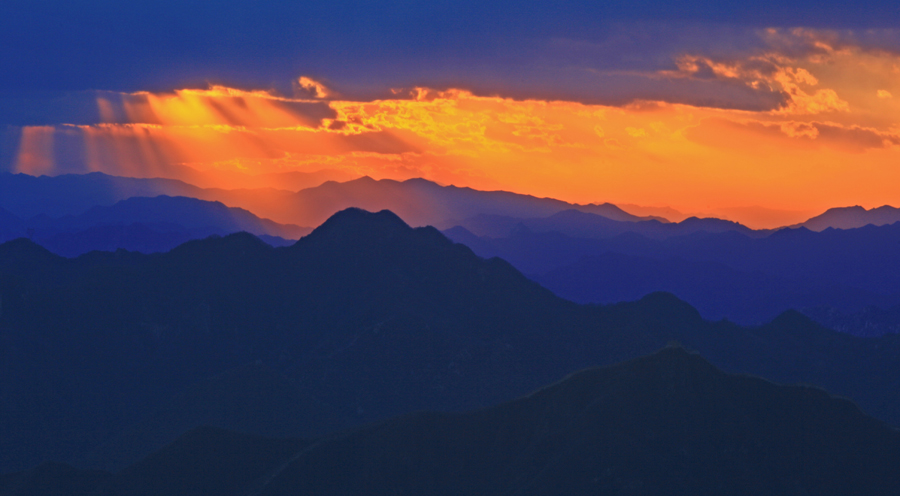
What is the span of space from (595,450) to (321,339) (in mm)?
93322

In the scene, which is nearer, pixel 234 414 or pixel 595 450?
pixel 595 450

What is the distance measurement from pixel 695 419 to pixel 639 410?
485cm

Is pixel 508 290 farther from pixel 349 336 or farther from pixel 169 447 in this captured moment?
pixel 169 447

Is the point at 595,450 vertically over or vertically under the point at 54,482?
over

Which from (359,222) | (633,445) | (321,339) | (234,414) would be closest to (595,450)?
(633,445)

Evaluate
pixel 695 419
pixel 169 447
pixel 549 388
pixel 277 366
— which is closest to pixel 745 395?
pixel 695 419

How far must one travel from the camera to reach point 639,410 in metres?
84.8

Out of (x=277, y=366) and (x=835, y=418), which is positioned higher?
(x=835, y=418)

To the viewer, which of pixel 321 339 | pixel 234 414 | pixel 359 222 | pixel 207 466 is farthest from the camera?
pixel 359 222

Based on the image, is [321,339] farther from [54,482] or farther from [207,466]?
[54,482]

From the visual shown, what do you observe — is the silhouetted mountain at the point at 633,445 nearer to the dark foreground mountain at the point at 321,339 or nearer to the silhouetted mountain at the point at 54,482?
the silhouetted mountain at the point at 54,482

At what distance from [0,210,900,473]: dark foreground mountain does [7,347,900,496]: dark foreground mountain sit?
3298 cm

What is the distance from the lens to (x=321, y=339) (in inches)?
6604

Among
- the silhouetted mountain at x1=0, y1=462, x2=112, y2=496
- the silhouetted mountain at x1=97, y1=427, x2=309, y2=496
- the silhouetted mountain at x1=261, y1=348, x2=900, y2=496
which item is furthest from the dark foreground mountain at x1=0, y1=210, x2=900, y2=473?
the silhouetted mountain at x1=261, y1=348, x2=900, y2=496
